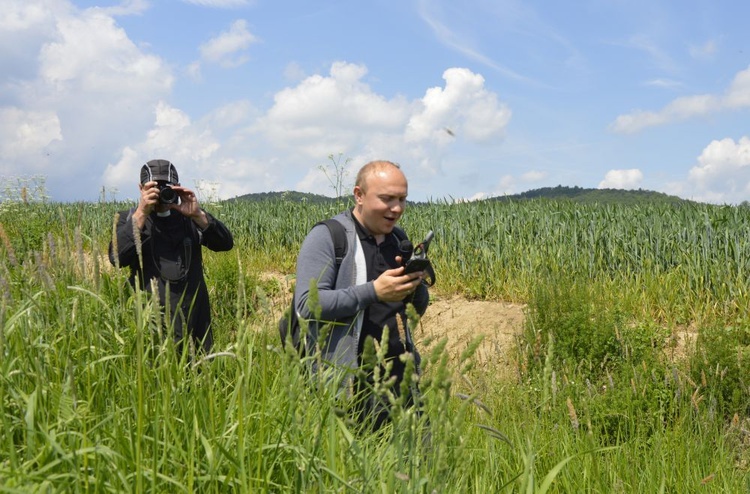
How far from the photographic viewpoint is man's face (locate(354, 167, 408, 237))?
3.33 m

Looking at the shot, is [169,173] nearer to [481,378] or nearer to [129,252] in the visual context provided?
[129,252]

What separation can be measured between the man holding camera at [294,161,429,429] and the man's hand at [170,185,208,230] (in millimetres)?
1211

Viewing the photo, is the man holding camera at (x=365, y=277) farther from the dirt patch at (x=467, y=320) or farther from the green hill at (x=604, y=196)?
the green hill at (x=604, y=196)

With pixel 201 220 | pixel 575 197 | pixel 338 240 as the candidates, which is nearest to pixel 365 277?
pixel 338 240

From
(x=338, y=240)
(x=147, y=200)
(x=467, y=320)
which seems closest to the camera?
(x=338, y=240)

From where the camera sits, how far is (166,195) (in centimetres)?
421

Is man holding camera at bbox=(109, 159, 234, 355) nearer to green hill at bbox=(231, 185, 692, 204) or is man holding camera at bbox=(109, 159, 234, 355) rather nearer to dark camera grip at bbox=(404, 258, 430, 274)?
dark camera grip at bbox=(404, 258, 430, 274)

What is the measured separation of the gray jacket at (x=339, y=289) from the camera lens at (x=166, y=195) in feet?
4.11

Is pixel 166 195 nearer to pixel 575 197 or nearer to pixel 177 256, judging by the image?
pixel 177 256

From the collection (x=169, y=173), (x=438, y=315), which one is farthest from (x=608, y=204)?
(x=169, y=173)

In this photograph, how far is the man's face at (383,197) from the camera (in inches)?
131

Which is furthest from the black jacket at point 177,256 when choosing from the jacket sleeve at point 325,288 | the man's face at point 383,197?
the man's face at point 383,197

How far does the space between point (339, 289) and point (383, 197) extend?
520 mm

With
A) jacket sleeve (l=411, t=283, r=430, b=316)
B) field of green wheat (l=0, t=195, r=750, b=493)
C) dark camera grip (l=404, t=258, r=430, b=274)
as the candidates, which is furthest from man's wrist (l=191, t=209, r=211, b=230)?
dark camera grip (l=404, t=258, r=430, b=274)
